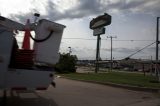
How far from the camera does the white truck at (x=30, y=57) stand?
30.6ft

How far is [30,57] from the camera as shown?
32.7 ft

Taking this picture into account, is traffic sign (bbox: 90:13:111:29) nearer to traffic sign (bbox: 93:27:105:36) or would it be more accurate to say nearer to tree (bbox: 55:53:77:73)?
traffic sign (bbox: 93:27:105:36)

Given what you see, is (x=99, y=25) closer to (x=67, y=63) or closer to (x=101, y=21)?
(x=101, y=21)

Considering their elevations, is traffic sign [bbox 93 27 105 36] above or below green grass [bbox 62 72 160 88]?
above

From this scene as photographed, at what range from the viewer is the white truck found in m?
9.33

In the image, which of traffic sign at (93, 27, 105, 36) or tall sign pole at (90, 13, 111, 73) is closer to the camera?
tall sign pole at (90, 13, 111, 73)

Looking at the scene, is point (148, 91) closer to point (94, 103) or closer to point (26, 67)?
point (94, 103)

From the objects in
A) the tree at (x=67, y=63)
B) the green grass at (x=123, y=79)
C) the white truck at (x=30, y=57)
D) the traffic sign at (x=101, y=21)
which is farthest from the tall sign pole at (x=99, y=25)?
the white truck at (x=30, y=57)

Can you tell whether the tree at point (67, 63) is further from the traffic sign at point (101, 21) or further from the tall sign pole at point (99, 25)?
the traffic sign at point (101, 21)

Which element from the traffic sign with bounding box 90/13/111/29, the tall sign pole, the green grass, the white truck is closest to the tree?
the tall sign pole

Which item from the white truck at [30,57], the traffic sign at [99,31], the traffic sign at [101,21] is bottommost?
the white truck at [30,57]

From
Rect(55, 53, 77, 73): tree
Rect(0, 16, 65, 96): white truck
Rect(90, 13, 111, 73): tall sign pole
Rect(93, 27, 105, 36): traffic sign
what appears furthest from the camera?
Rect(93, 27, 105, 36): traffic sign

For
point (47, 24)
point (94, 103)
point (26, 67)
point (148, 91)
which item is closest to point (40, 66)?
point (26, 67)

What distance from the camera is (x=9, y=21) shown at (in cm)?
1056
